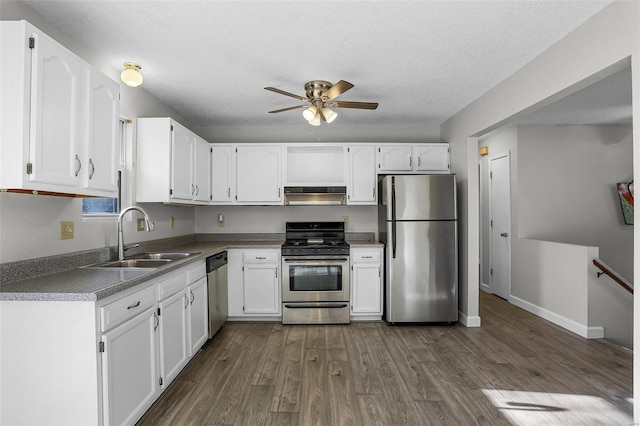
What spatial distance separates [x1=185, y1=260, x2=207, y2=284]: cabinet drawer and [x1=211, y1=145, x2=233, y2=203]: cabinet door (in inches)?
49.3

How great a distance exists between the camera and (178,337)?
8.30 feet

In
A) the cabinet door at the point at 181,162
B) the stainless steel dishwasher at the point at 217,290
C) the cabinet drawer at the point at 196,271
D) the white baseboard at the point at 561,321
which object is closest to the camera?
the cabinet drawer at the point at 196,271

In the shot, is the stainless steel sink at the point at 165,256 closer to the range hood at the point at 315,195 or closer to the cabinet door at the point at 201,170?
the cabinet door at the point at 201,170

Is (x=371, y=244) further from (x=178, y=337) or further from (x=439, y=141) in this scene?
(x=178, y=337)

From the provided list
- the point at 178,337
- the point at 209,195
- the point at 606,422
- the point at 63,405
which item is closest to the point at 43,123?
the point at 63,405

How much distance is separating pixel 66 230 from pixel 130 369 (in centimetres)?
103

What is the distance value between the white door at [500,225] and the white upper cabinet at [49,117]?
487 cm

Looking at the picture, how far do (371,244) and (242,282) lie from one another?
1587mm

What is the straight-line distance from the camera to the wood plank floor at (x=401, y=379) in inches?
83.1

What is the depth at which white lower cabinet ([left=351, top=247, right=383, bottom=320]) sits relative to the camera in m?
3.91

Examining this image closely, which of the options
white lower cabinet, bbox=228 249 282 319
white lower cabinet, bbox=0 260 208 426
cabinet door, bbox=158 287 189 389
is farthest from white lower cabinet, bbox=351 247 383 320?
white lower cabinet, bbox=0 260 208 426

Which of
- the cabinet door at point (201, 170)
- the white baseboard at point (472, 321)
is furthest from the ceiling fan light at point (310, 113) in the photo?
the white baseboard at point (472, 321)

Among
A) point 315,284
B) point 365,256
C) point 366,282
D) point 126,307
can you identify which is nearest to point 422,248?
point 365,256

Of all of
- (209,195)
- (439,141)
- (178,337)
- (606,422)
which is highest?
(439,141)
